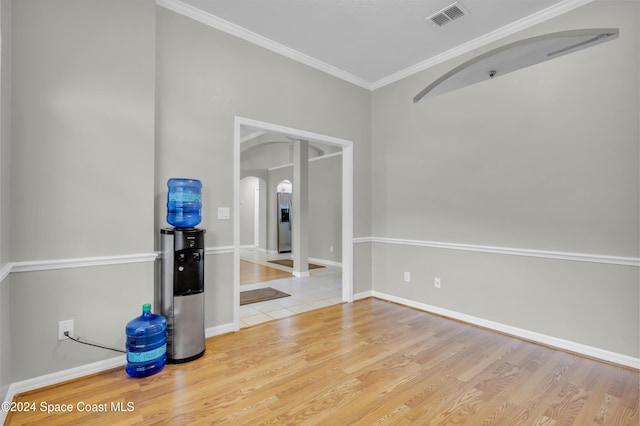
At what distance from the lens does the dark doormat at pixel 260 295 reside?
4.32 meters

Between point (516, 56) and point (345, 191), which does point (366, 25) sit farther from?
point (345, 191)

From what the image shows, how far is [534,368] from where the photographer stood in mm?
2443

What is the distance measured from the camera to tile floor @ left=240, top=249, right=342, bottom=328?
3681 millimetres

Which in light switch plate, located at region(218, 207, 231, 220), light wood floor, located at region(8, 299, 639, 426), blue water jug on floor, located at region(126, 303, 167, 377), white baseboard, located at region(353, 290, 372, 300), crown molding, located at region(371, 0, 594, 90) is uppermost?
crown molding, located at region(371, 0, 594, 90)

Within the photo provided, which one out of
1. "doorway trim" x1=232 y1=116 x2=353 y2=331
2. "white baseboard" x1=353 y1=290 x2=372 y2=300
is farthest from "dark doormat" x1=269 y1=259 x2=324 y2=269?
"doorway trim" x1=232 y1=116 x2=353 y2=331

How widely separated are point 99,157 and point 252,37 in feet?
6.56

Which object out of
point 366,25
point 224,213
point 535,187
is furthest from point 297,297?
point 366,25

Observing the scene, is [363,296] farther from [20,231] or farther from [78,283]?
[20,231]

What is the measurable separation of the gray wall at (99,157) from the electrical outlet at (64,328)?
39 millimetres

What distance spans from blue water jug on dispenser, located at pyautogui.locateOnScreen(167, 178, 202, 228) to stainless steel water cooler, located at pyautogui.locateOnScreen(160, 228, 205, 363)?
10cm

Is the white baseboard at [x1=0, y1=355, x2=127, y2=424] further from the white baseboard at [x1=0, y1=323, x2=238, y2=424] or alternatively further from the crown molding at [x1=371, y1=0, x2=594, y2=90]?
the crown molding at [x1=371, y1=0, x2=594, y2=90]

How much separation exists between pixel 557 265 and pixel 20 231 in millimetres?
4304

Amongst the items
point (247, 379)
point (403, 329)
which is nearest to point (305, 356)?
point (247, 379)

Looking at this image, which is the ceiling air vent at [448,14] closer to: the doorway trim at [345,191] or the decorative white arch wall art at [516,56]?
the decorative white arch wall art at [516,56]
